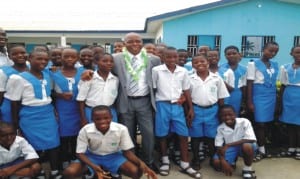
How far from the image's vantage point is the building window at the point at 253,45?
41.1 ft

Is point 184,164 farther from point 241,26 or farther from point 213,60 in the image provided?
point 241,26

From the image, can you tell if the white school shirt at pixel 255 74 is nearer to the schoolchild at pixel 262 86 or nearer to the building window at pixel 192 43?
the schoolchild at pixel 262 86

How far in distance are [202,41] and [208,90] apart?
9.27 m

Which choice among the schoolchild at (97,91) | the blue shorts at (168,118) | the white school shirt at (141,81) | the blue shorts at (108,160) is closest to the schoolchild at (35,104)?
the schoolchild at (97,91)

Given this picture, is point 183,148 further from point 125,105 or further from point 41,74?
point 41,74

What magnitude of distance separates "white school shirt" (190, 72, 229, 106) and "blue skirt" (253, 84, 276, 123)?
619 mm

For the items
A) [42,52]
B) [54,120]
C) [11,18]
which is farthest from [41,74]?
[11,18]

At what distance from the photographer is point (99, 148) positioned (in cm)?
322

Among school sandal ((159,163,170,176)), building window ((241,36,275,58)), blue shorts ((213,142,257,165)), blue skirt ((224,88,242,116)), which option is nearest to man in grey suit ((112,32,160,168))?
school sandal ((159,163,170,176))

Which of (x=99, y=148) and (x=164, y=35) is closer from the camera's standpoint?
(x=99, y=148)

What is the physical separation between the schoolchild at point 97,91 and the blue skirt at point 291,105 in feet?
7.93

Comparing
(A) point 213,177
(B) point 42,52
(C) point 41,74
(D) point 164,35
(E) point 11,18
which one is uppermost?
(E) point 11,18

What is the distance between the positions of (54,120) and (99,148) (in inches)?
24.1

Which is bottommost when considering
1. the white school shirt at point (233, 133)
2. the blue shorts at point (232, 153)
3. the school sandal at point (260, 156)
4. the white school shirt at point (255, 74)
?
the school sandal at point (260, 156)
